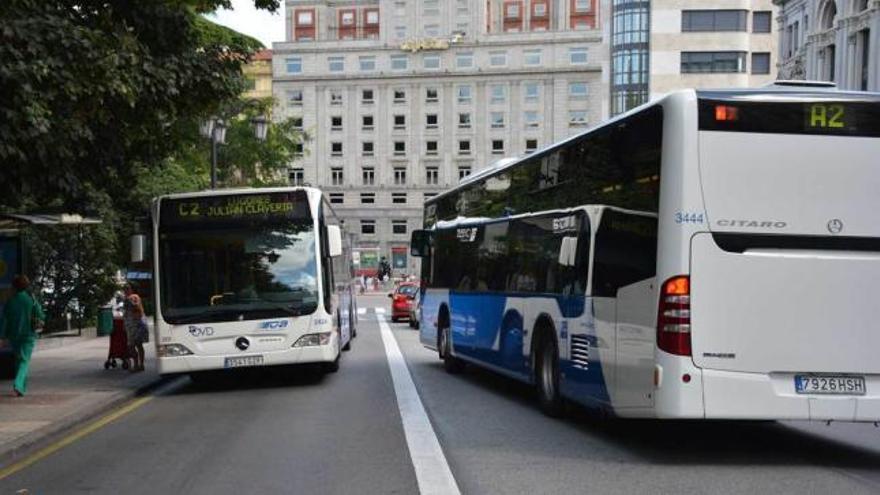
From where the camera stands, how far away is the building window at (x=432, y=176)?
4299 inches

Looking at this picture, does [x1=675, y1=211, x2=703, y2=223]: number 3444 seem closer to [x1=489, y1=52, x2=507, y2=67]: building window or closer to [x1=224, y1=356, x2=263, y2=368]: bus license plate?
[x1=224, y1=356, x2=263, y2=368]: bus license plate

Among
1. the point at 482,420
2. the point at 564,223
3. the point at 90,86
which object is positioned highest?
the point at 90,86

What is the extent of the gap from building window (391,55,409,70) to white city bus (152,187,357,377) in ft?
313

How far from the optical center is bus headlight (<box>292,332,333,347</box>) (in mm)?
14727

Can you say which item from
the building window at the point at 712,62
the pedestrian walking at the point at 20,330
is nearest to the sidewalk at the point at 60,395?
the pedestrian walking at the point at 20,330

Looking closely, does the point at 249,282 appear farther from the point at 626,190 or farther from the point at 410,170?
the point at 410,170

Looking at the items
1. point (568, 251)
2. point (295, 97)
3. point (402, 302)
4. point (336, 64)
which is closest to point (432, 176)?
point (336, 64)

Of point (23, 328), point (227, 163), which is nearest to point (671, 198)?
point (23, 328)

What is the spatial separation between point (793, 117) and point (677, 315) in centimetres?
198

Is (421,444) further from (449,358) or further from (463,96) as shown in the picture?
(463,96)

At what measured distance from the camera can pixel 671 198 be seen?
8.17 metres

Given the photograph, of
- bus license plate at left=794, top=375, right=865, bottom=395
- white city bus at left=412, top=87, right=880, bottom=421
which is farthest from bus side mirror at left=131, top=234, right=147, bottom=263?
bus license plate at left=794, top=375, right=865, bottom=395

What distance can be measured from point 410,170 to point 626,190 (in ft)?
330

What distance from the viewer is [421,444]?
376 inches
